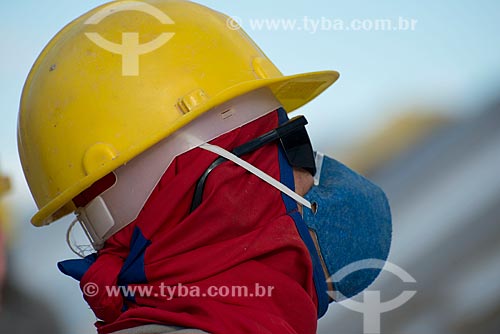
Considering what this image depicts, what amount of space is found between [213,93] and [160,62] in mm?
135

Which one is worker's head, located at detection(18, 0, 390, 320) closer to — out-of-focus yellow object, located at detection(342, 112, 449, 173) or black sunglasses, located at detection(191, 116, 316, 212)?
black sunglasses, located at detection(191, 116, 316, 212)

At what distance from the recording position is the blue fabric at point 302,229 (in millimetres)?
1683

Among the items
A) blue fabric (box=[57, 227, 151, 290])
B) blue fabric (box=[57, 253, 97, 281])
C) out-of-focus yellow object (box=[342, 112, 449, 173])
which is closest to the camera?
blue fabric (box=[57, 227, 151, 290])

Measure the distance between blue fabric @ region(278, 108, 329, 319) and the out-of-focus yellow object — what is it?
4.57m

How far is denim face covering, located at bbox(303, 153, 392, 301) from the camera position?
175 cm

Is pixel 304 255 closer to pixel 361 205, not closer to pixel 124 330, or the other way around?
pixel 361 205

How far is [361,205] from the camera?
185 centimetres

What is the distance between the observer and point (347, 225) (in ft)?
5.91

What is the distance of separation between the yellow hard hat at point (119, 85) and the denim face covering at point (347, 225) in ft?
0.91

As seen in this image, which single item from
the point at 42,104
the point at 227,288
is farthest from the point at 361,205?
the point at 42,104

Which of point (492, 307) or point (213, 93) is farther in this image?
point (492, 307)

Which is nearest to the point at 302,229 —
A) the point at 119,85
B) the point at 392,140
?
the point at 119,85

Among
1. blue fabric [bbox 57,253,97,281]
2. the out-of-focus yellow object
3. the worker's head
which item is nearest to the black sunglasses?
the worker's head

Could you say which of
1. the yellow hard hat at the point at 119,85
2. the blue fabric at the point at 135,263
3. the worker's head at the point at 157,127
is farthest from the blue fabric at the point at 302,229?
the blue fabric at the point at 135,263
